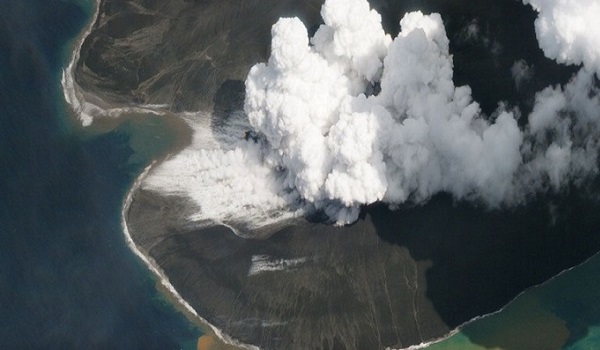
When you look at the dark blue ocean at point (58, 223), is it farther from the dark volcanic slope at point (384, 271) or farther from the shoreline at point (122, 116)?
the dark volcanic slope at point (384, 271)

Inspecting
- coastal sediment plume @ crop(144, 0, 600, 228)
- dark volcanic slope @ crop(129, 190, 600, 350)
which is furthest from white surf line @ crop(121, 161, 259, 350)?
coastal sediment plume @ crop(144, 0, 600, 228)

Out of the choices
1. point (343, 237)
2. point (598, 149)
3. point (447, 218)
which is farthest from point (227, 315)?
point (598, 149)

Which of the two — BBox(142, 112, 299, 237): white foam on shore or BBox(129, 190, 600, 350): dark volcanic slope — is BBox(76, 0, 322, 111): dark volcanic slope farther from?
BBox(129, 190, 600, 350): dark volcanic slope

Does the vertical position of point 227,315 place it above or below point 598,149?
below

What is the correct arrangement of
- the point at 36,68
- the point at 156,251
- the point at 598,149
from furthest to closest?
1. the point at 36,68
2. the point at 156,251
3. the point at 598,149

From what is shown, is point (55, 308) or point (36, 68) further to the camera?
point (36, 68)

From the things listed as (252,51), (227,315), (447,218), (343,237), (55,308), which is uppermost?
(252,51)

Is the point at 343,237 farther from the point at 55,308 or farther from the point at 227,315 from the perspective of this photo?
the point at 55,308

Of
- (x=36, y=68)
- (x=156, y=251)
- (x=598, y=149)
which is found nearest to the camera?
(x=598, y=149)

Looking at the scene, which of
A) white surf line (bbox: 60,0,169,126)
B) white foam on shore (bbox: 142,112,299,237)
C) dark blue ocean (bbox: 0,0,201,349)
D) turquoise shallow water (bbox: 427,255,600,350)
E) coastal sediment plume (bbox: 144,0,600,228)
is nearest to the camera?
coastal sediment plume (bbox: 144,0,600,228)
